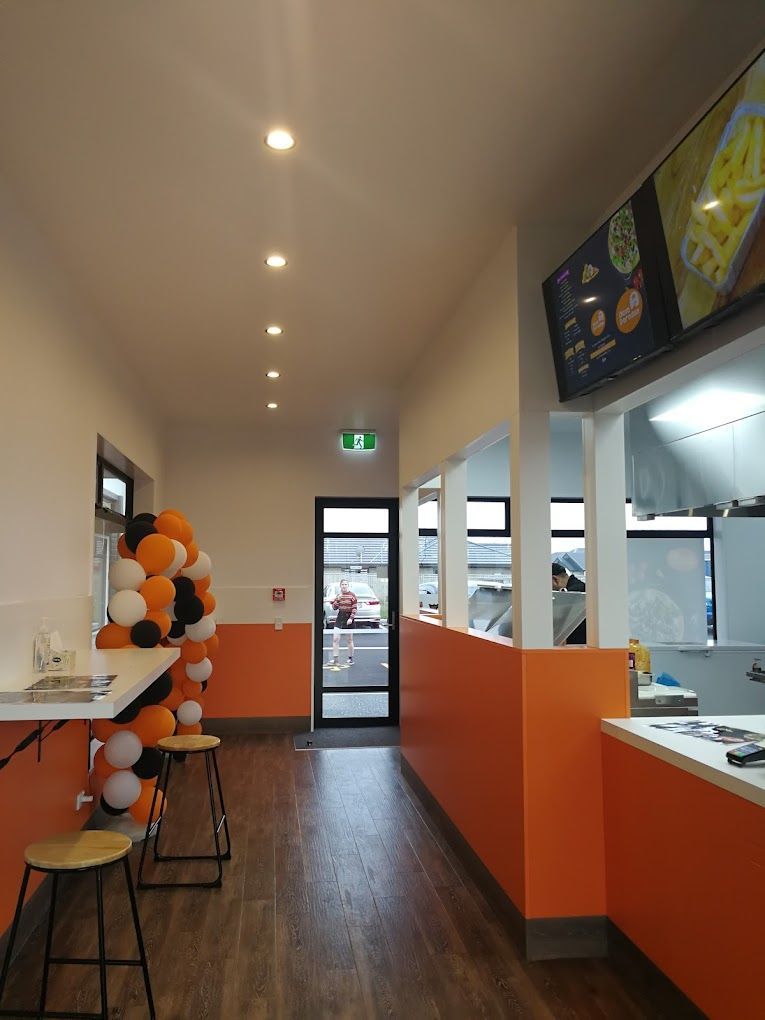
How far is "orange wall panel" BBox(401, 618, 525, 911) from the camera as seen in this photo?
10.4 ft

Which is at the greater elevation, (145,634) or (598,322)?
(598,322)

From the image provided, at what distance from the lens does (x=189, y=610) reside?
5.32m

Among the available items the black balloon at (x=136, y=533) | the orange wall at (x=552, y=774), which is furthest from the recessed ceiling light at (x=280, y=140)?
the black balloon at (x=136, y=533)

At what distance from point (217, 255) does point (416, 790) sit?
145 inches

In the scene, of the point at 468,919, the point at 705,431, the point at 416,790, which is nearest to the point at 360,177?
the point at 705,431

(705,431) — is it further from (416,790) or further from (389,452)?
(389,452)

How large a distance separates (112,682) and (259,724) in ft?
15.7

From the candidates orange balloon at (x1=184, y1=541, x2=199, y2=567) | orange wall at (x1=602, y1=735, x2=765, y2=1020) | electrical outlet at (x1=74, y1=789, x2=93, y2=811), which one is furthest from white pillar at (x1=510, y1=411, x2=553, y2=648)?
orange balloon at (x1=184, y1=541, x2=199, y2=567)

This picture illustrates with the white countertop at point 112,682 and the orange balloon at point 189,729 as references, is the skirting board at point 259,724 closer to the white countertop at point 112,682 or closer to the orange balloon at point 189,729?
the orange balloon at point 189,729

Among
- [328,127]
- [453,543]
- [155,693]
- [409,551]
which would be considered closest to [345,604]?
[409,551]

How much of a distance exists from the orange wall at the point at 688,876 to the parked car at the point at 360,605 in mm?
4864

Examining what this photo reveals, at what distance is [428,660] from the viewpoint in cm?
489

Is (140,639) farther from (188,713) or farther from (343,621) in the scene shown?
(343,621)

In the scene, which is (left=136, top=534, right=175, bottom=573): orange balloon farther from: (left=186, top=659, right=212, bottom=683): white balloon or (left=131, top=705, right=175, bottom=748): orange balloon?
(left=186, top=659, right=212, bottom=683): white balloon
